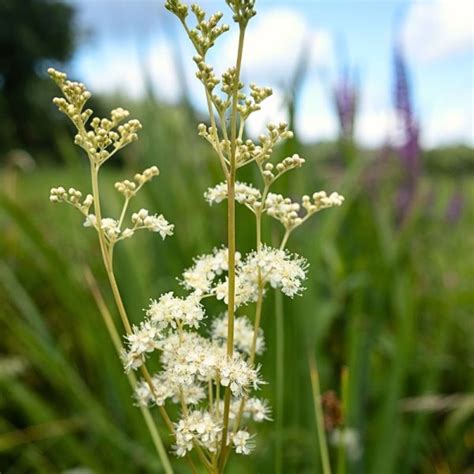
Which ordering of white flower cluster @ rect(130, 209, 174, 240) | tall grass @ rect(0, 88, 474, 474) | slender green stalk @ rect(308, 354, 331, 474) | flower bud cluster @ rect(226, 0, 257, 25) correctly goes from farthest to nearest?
tall grass @ rect(0, 88, 474, 474) < slender green stalk @ rect(308, 354, 331, 474) < white flower cluster @ rect(130, 209, 174, 240) < flower bud cluster @ rect(226, 0, 257, 25)

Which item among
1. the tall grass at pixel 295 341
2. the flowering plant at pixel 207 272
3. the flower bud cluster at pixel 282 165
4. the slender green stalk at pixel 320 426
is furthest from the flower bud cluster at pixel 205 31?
the tall grass at pixel 295 341

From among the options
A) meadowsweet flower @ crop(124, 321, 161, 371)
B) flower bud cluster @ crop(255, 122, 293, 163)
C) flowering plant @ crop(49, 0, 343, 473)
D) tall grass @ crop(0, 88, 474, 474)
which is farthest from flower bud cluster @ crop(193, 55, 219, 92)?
tall grass @ crop(0, 88, 474, 474)

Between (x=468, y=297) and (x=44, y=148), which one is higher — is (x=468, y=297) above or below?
below

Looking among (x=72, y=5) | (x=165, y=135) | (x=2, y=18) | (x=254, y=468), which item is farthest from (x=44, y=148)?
(x=254, y=468)

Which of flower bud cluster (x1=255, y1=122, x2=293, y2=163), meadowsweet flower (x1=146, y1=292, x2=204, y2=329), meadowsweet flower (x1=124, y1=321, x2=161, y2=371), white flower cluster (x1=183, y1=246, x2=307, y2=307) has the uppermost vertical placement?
flower bud cluster (x1=255, y1=122, x2=293, y2=163)

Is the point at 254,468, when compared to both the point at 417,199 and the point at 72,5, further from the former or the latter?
the point at 72,5

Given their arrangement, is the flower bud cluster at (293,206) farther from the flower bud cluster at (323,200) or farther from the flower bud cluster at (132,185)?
the flower bud cluster at (132,185)

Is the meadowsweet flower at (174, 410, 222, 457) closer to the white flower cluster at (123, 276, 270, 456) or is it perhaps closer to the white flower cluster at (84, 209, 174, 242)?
the white flower cluster at (123, 276, 270, 456)

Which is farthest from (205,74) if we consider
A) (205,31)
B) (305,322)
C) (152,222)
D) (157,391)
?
(305,322)
